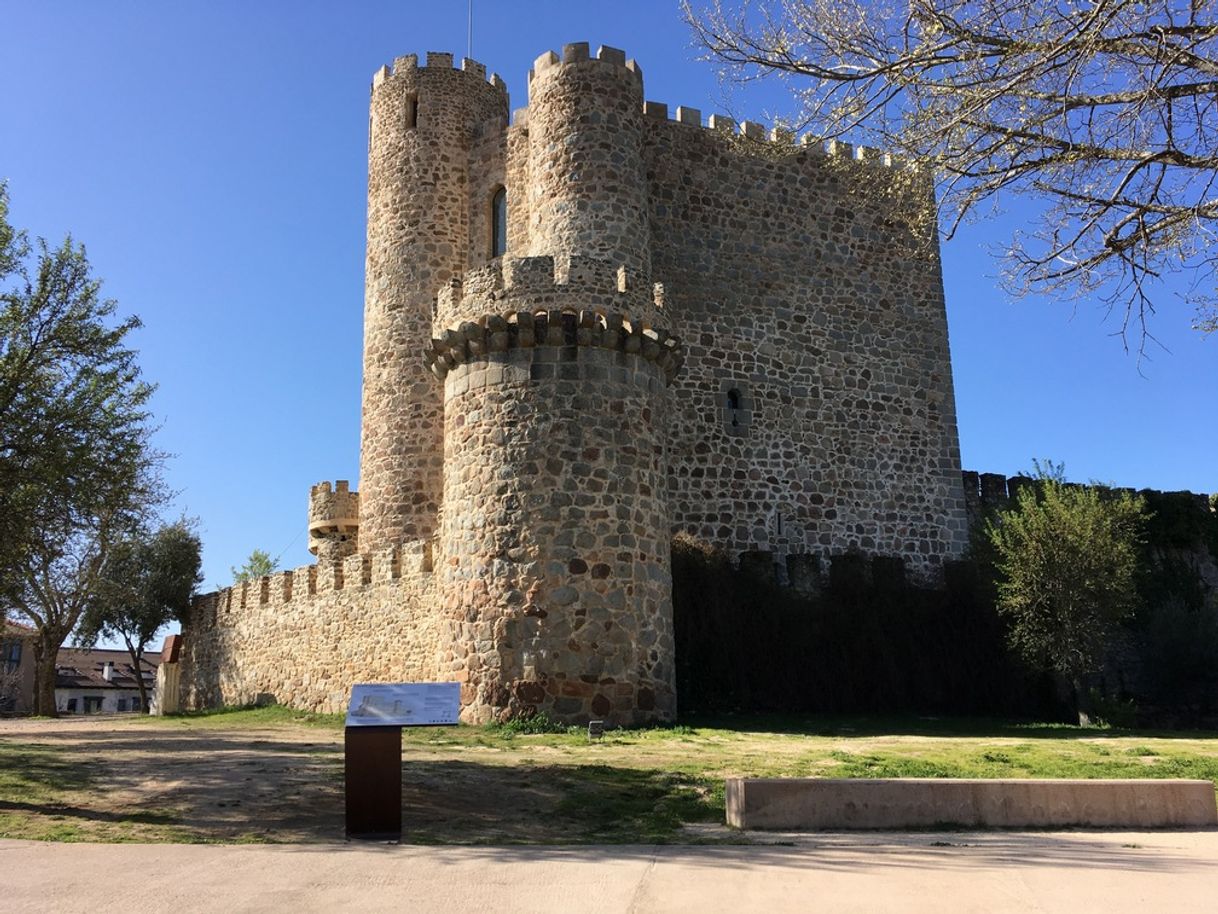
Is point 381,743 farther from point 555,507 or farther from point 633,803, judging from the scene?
point 555,507

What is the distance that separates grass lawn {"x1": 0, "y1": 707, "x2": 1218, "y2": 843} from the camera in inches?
335

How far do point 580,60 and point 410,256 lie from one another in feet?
18.2

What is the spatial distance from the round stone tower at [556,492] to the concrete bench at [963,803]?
22.6 feet

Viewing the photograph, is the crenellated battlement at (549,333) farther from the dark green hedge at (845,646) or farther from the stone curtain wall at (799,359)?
the stone curtain wall at (799,359)

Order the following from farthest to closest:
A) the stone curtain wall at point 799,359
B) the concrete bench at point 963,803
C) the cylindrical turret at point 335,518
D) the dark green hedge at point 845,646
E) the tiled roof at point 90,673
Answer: the tiled roof at point 90,673 → the cylindrical turret at point 335,518 → the stone curtain wall at point 799,359 → the dark green hedge at point 845,646 → the concrete bench at point 963,803

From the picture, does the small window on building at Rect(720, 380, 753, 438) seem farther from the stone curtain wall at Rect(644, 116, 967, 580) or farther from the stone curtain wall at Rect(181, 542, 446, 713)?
the stone curtain wall at Rect(181, 542, 446, 713)

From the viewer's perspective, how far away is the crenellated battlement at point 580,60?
885 inches

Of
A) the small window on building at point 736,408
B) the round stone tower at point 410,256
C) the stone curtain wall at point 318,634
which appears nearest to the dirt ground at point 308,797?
the stone curtain wall at point 318,634

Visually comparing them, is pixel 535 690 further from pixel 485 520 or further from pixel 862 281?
pixel 862 281

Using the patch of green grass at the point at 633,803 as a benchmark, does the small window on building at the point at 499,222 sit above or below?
above

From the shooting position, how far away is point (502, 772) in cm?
1088

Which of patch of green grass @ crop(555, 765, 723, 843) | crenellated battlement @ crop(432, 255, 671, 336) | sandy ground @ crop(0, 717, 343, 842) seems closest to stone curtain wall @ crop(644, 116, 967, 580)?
crenellated battlement @ crop(432, 255, 671, 336)

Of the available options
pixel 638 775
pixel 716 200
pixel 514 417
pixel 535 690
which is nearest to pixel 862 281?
A: pixel 716 200

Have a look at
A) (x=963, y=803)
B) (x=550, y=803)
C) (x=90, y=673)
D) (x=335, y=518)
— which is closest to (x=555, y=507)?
(x=550, y=803)
